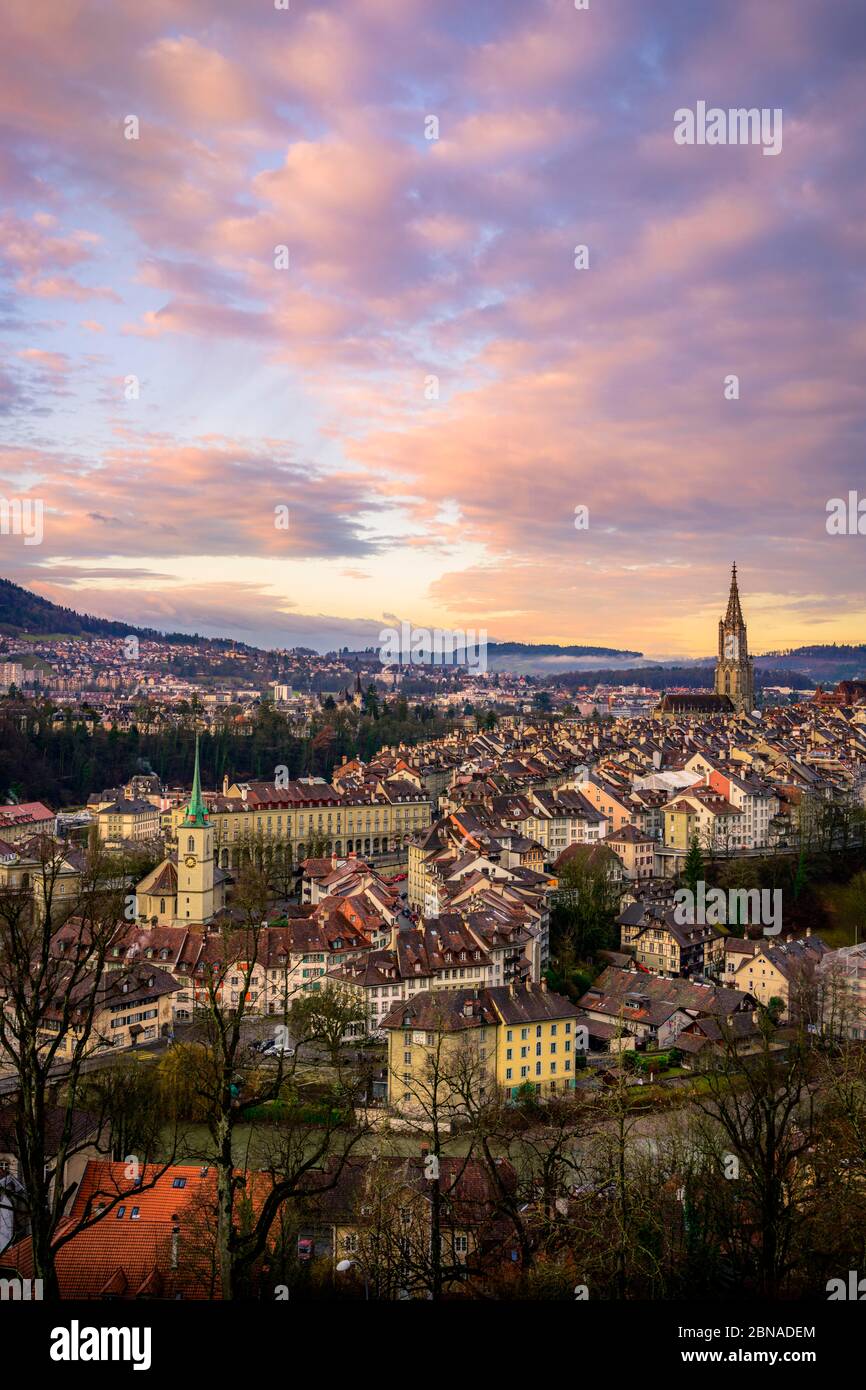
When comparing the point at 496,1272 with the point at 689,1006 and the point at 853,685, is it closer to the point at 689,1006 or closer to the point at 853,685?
the point at 689,1006

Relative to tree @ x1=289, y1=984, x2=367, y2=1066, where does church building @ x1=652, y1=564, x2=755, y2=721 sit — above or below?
above

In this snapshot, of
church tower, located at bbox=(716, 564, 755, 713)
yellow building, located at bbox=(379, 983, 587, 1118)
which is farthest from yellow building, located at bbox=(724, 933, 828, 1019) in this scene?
church tower, located at bbox=(716, 564, 755, 713)

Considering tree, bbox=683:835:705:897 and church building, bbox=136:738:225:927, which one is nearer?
church building, bbox=136:738:225:927

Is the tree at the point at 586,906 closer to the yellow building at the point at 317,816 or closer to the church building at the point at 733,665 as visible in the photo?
the yellow building at the point at 317,816

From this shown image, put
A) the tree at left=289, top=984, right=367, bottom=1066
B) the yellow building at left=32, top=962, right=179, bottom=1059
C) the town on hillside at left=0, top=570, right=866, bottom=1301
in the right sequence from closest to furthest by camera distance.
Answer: the town on hillside at left=0, top=570, right=866, bottom=1301
the tree at left=289, top=984, right=367, bottom=1066
the yellow building at left=32, top=962, right=179, bottom=1059

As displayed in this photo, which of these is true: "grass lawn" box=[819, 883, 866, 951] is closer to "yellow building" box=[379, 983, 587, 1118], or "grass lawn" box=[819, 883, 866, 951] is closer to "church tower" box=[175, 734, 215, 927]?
"yellow building" box=[379, 983, 587, 1118]
